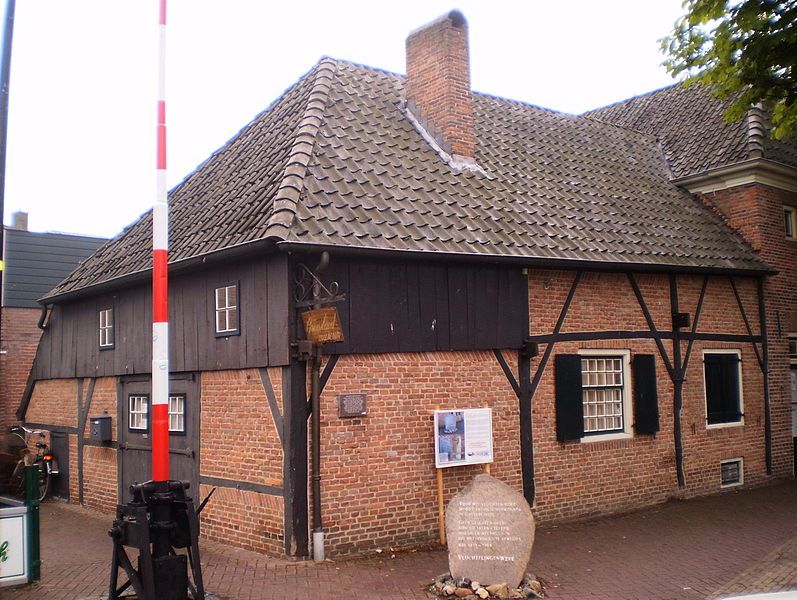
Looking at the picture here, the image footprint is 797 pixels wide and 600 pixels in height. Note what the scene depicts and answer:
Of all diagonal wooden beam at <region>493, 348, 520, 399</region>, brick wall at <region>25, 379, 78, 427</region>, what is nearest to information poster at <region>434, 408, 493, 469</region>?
diagonal wooden beam at <region>493, 348, 520, 399</region>

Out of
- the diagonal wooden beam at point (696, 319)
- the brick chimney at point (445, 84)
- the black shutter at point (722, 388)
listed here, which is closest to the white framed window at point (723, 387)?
the black shutter at point (722, 388)

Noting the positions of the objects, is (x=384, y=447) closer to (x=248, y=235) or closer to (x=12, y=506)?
(x=248, y=235)

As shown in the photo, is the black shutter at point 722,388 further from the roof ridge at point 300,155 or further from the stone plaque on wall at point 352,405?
the roof ridge at point 300,155

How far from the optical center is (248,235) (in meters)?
10.0

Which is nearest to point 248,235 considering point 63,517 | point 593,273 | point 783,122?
point 593,273

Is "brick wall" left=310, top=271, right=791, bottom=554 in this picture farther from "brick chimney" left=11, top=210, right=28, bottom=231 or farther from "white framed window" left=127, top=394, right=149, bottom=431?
"brick chimney" left=11, top=210, right=28, bottom=231

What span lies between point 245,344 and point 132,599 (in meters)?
3.56

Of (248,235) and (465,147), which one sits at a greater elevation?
(465,147)

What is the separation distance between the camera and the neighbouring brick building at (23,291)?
2106 centimetres

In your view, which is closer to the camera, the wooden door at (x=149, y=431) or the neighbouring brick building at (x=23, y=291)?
the wooden door at (x=149, y=431)

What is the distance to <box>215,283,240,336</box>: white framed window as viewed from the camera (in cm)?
1077

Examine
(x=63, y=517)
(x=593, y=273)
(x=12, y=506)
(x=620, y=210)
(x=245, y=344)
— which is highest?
A: (x=620, y=210)

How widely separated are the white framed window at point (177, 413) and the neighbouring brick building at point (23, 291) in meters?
9.86

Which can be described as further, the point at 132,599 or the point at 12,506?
the point at 12,506
